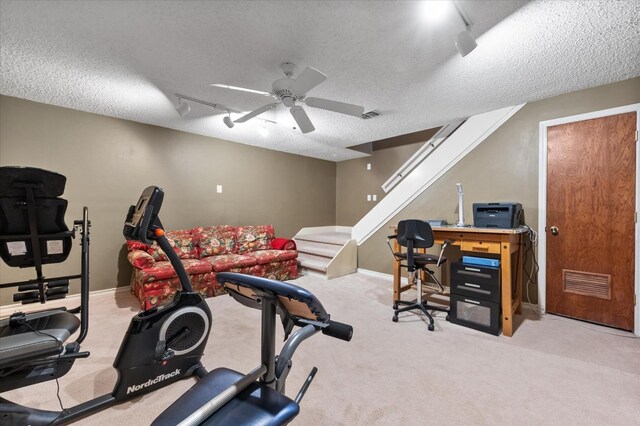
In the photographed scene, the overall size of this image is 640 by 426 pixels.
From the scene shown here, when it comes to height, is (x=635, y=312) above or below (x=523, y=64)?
below

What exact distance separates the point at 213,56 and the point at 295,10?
872mm

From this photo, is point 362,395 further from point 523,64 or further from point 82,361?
point 523,64

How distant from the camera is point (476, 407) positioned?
1573 mm

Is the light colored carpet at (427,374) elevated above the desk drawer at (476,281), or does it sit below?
below

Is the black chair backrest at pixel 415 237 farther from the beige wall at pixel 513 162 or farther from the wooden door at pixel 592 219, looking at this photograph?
the wooden door at pixel 592 219

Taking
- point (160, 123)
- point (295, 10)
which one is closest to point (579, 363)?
point (295, 10)

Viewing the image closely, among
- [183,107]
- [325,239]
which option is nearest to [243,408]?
[183,107]

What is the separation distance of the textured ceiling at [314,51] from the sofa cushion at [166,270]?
1.89 metres

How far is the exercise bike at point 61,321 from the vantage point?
134 centimetres

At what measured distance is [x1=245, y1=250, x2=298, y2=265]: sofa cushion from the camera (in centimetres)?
396

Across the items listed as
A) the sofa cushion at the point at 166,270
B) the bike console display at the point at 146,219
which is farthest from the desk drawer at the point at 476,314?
the sofa cushion at the point at 166,270

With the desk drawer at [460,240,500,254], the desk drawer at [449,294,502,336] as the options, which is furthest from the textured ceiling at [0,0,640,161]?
the desk drawer at [449,294,502,336]

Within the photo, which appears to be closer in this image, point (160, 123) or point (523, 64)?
point (523, 64)

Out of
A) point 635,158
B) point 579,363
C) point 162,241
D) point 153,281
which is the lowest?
point 579,363
